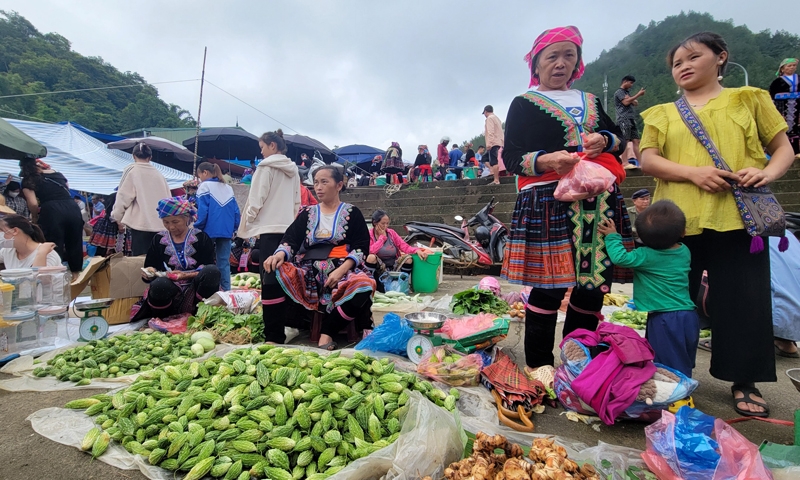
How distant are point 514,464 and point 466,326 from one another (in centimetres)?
174

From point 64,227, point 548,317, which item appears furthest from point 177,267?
point 548,317

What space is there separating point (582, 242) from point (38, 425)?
3220 millimetres

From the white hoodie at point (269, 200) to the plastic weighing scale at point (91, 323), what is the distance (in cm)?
157

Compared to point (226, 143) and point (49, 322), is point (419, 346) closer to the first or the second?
point (49, 322)

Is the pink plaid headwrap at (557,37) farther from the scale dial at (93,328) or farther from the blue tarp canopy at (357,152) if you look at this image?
the blue tarp canopy at (357,152)

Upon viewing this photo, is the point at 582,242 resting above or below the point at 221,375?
above

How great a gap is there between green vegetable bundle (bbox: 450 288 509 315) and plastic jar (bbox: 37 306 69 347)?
397 cm

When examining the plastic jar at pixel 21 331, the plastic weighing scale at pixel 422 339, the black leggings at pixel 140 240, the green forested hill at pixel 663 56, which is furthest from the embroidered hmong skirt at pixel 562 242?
the green forested hill at pixel 663 56

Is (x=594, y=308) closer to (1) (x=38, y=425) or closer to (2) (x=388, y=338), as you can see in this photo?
(2) (x=388, y=338)

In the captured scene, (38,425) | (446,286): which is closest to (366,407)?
(38,425)

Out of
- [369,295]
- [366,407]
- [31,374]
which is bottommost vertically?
[31,374]

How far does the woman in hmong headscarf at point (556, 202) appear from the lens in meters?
2.36

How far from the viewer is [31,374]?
2959 mm

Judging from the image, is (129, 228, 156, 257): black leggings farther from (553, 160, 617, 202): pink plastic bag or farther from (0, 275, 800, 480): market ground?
(553, 160, 617, 202): pink plastic bag
